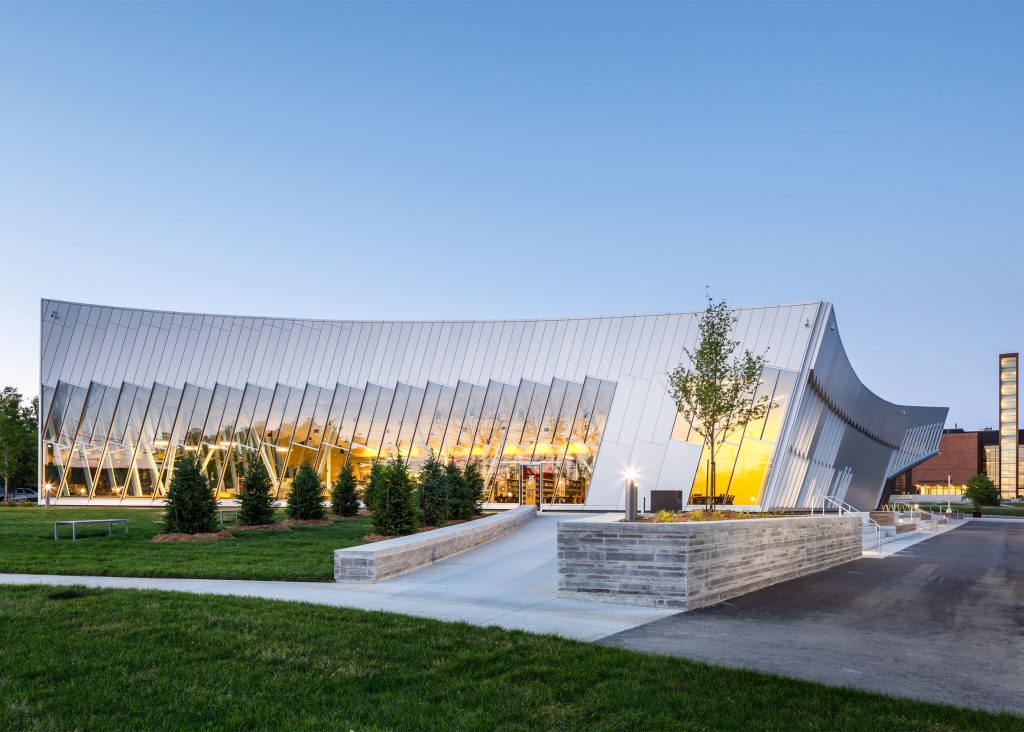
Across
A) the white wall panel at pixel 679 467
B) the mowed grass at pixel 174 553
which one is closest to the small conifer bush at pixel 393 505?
the mowed grass at pixel 174 553

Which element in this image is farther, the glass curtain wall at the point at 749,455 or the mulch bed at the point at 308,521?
the glass curtain wall at the point at 749,455

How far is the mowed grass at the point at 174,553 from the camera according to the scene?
12992 millimetres

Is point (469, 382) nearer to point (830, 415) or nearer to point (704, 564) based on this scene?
point (830, 415)

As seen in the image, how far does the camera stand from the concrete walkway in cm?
941

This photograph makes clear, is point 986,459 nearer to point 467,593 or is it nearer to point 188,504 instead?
point 188,504

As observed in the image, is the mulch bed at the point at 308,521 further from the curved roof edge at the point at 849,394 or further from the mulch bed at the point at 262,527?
the curved roof edge at the point at 849,394

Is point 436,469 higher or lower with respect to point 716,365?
lower

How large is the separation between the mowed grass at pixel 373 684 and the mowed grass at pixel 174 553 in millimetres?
4367

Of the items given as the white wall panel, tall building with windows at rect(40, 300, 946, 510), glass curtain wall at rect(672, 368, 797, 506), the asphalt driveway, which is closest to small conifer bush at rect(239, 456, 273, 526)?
tall building with windows at rect(40, 300, 946, 510)

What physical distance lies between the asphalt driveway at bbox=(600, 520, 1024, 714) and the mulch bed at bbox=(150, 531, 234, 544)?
12.3m

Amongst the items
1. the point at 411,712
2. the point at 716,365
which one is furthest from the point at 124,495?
the point at 411,712

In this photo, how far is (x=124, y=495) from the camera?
38.7 m

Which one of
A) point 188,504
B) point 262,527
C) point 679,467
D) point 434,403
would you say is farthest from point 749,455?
point 188,504

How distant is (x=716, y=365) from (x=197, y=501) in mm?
12739
